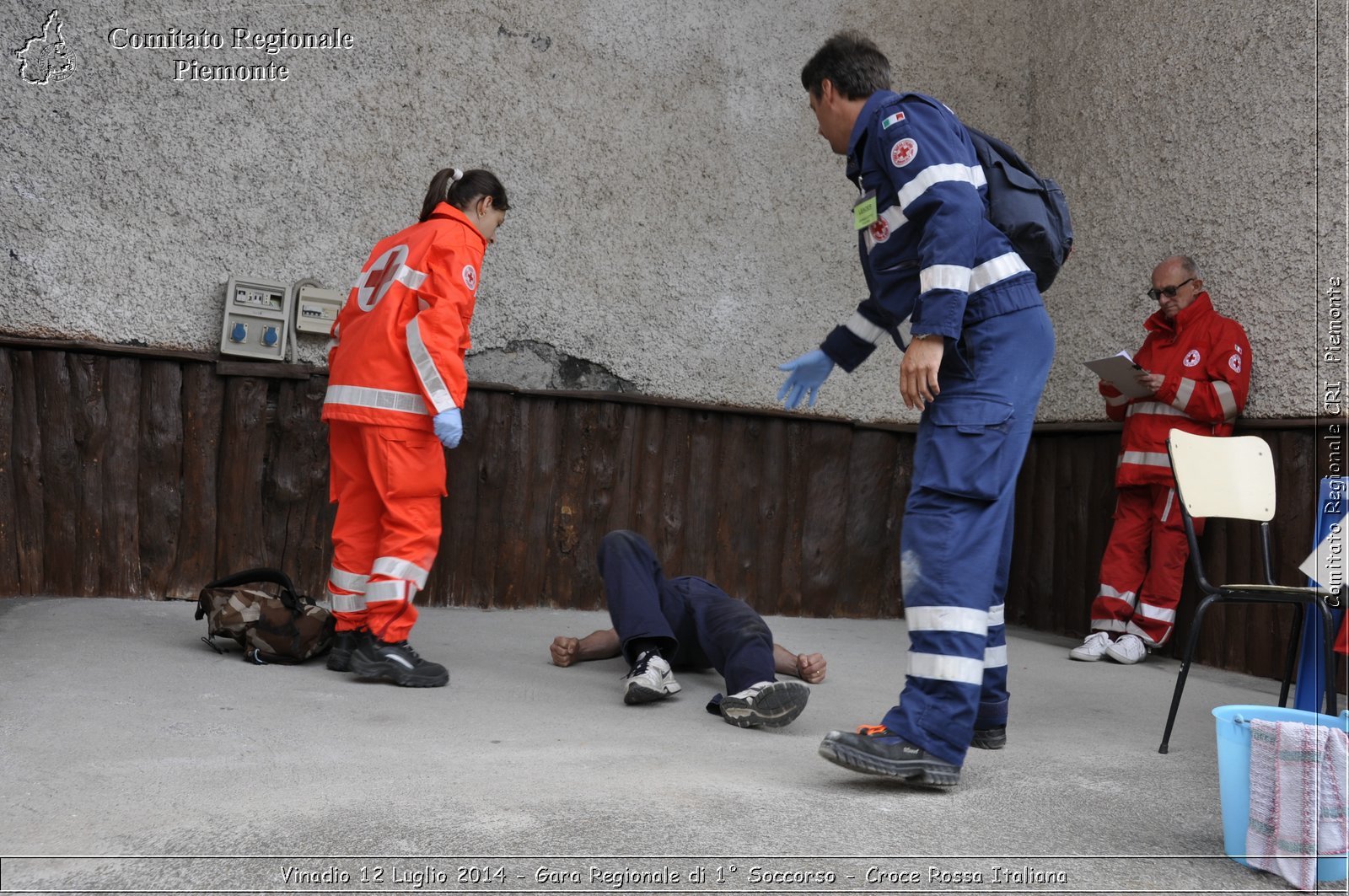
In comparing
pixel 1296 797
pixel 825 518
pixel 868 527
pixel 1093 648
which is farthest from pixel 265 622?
pixel 1093 648

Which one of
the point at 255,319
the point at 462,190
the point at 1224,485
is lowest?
the point at 1224,485

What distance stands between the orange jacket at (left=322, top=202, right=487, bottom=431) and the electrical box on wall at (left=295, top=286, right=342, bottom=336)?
1283mm

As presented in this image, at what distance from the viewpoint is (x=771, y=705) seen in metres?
2.82

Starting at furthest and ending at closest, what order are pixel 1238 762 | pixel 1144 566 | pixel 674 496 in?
pixel 674 496
pixel 1144 566
pixel 1238 762

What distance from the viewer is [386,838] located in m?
1.81

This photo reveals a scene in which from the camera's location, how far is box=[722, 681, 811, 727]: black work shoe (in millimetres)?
2816

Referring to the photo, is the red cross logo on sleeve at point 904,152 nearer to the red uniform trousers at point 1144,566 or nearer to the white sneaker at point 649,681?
the white sneaker at point 649,681

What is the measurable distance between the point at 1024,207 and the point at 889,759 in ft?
4.52

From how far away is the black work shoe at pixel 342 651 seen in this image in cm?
347

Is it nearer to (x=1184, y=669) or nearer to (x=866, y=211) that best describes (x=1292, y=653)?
(x=1184, y=669)

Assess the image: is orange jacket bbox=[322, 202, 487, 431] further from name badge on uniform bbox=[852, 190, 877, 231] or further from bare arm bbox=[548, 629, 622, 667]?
name badge on uniform bbox=[852, 190, 877, 231]

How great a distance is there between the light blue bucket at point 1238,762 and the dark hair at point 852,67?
164 centimetres

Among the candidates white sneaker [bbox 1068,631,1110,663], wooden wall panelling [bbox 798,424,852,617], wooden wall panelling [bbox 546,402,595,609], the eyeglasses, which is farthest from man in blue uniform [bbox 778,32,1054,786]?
wooden wall panelling [bbox 798,424,852,617]

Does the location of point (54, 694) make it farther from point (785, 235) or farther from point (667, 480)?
point (785, 235)
